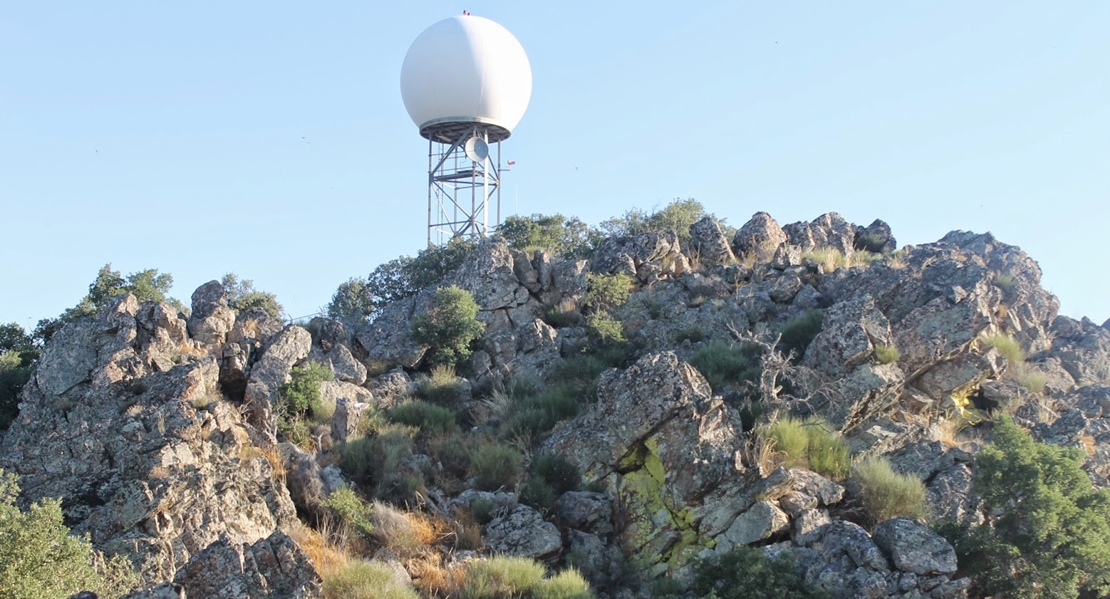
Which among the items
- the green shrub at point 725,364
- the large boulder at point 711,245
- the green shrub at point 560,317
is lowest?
the green shrub at point 725,364

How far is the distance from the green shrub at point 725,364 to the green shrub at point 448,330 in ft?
16.7

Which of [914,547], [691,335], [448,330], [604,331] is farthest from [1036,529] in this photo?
[448,330]

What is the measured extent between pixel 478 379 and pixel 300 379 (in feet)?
14.3

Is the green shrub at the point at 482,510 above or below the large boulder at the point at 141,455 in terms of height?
below

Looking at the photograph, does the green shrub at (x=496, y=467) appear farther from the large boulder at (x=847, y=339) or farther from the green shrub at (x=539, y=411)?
the large boulder at (x=847, y=339)

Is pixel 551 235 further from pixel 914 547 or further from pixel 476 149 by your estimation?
pixel 914 547

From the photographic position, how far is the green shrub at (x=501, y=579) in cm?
1425

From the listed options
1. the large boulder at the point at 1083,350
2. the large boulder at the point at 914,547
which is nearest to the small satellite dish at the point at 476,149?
the large boulder at the point at 1083,350

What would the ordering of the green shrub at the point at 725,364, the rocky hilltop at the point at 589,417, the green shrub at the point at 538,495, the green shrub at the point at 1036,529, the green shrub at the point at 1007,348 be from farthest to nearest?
the green shrub at the point at 1007,348, the green shrub at the point at 725,364, the green shrub at the point at 538,495, the rocky hilltop at the point at 589,417, the green shrub at the point at 1036,529

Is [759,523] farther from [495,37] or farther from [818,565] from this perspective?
[495,37]

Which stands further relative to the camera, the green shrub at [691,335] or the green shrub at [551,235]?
the green shrub at [551,235]

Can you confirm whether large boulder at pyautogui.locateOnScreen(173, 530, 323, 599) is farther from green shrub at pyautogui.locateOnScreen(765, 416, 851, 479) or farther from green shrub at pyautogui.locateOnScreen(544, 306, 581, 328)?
green shrub at pyautogui.locateOnScreen(544, 306, 581, 328)

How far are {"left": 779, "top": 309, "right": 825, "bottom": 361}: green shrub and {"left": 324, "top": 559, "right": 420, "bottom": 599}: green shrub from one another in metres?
10.5

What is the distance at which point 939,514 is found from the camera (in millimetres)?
16344
